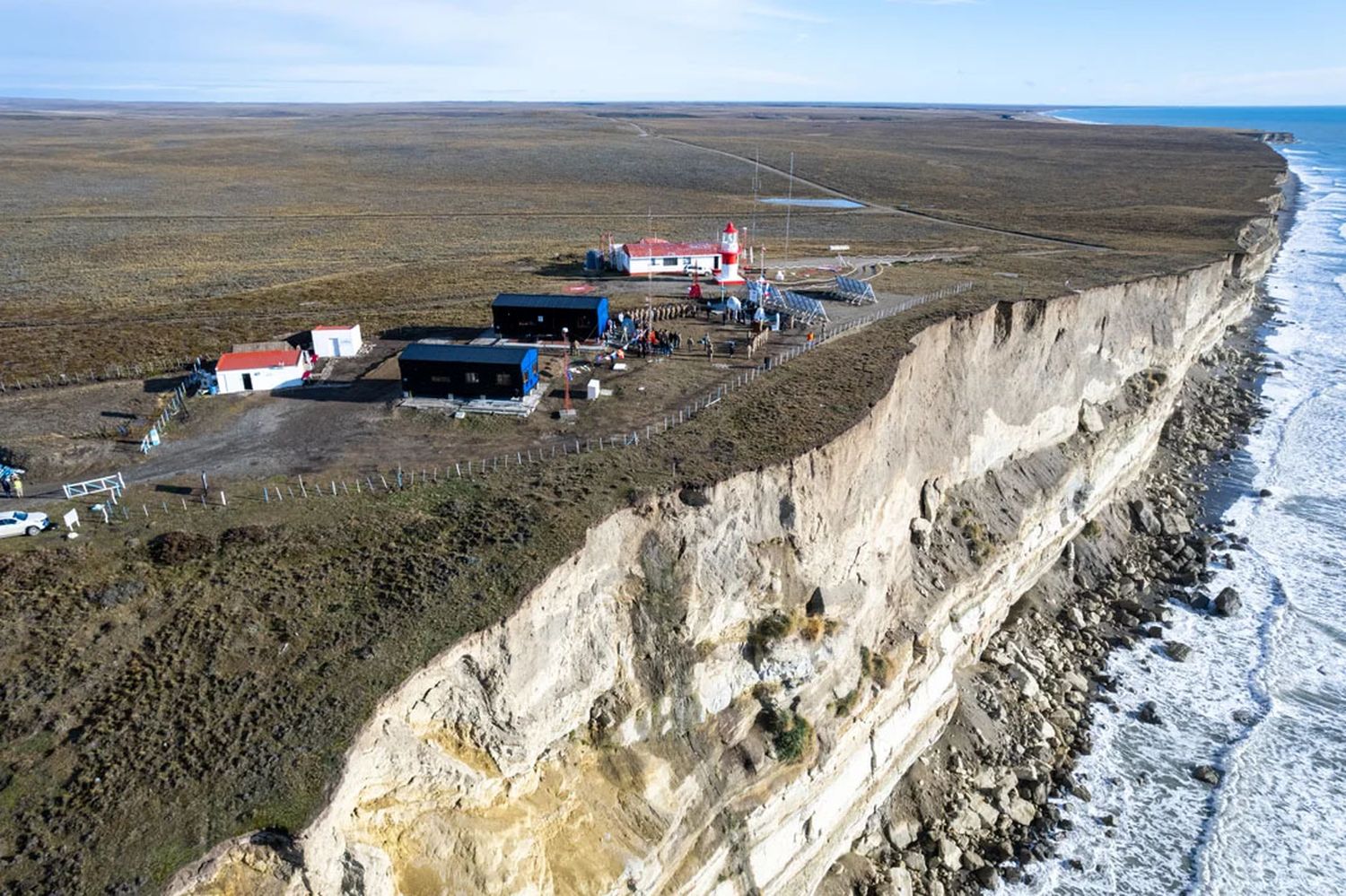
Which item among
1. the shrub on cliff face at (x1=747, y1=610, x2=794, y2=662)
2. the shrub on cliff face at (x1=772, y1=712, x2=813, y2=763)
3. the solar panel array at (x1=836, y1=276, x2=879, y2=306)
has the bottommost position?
the shrub on cliff face at (x1=772, y1=712, x2=813, y2=763)

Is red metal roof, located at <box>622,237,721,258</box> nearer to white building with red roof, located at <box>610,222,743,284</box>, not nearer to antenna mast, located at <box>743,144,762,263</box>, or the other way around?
white building with red roof, located at <box>610,222,743,284</box>

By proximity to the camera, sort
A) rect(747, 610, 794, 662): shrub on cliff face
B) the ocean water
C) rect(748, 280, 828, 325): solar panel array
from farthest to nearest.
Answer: rect(748, 280, 828, 325): solar panel array < the ocean water < rect(747, 610, 794, 662): shrub on cliff face

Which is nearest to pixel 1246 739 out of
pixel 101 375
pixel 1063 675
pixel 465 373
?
pixel 1063 675

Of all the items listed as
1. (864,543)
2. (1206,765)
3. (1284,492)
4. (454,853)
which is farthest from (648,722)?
(1284,492)

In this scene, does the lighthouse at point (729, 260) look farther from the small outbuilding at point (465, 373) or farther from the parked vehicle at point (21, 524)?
the parked vehicle at point (21, 524)

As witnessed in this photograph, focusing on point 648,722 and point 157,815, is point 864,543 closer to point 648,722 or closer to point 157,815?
point 648,722

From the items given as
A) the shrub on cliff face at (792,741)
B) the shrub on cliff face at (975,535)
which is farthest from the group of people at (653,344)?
the shrub on cliff face at (792,741)

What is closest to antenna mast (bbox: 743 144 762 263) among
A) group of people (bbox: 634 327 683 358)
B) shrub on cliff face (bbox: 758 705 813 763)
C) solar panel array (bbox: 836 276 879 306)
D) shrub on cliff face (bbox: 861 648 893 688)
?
solar panel array (bbox: 836 276 879 306)
